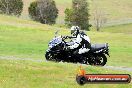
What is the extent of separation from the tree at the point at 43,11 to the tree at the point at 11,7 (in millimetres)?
3601

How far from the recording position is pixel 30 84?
16359 mm

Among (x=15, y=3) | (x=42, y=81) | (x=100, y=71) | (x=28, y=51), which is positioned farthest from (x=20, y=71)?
(x=15, y=3)

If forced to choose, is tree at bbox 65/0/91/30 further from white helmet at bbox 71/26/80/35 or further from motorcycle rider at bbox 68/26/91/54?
white helmet at bbox 71/26/80/35

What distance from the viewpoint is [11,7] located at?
111562mm

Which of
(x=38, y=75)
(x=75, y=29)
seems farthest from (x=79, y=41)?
(x=38, y=75)

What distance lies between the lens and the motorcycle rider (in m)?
23.5

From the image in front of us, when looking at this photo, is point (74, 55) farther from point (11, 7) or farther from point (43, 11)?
point (11, 7)

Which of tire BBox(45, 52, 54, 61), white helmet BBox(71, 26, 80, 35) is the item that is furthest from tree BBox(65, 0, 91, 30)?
white helmet BBox(71, 26, 80, 35)

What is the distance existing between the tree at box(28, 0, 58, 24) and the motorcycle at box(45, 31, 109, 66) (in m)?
82.2

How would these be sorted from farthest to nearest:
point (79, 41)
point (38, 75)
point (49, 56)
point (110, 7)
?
1. point (110, 7)
2. point (49, 56)
3. point (79, 41)
4. point (38, 75)

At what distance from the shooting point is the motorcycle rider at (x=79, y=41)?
23.5 meters

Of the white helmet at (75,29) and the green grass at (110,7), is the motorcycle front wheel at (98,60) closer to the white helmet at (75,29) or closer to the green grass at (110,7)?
the white helmet at (75,29)

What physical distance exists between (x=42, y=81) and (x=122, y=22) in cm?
11221

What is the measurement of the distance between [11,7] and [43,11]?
29.7 feet
